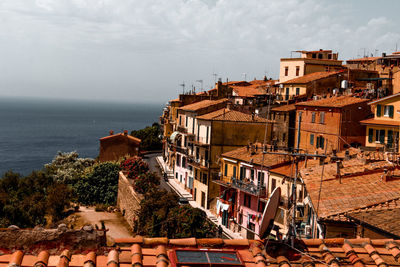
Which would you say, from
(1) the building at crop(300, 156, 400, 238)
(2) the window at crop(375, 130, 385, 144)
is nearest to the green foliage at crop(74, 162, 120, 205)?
(2) the window at crop(375, 130, 385, 144)

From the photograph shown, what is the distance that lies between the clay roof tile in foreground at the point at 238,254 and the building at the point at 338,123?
1205 inches

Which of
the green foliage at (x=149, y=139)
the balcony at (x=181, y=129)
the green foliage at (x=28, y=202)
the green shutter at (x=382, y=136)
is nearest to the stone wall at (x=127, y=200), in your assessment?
the green foliage at (x=28, y=202)

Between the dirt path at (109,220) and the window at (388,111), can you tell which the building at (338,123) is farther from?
the dirt path at (109,220)

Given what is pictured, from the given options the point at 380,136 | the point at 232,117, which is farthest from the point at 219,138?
the point at 380,136

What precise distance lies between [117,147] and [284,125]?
26.2 m

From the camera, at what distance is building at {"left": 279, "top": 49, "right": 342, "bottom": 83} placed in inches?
2479

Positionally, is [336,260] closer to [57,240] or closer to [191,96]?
[57,240]

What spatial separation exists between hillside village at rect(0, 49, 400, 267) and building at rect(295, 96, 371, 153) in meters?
0.10

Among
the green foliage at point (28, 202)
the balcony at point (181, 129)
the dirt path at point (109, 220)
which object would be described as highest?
the balcony at point (181, 129)

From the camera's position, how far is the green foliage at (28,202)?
38.7 m

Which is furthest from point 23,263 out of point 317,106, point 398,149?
point 317,106

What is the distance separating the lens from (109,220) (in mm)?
41000

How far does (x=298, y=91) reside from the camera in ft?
181

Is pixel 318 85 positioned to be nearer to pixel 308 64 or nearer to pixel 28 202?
pixel 308 64
